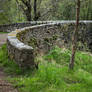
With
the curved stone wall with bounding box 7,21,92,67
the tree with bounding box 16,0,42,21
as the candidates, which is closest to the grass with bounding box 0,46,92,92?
the curved stone wall with bounding box 7,21,92,67

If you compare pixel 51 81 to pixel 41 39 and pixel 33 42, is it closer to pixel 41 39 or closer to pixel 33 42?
pixel 33 42

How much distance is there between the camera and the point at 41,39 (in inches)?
343

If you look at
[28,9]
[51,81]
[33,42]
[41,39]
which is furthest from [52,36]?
[28,9]

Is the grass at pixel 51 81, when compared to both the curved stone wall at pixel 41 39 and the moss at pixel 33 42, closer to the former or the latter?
the curved stone wall at pixel 41 39

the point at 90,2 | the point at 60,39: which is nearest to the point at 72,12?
the point at 90,2

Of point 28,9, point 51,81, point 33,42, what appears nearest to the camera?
point 51,81

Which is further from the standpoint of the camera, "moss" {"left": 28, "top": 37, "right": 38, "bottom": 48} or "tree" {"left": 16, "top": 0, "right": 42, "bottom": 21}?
"tree" {"left": 16, "top": 0, "right": 42, "bottom": 21}

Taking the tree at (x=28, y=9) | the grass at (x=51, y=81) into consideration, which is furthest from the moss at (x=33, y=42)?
the tree at (x=28, y=9)

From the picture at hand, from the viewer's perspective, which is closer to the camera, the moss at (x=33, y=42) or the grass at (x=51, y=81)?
the grass at (x=51, y=81)

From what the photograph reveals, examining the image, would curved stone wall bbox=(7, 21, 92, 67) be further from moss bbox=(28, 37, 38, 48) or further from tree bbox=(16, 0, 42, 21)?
tree bbox=(16, 0, 42, 21)

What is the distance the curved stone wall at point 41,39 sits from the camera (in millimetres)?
4844

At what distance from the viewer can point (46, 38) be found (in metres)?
9.02

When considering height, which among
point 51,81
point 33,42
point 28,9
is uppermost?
point 28,9

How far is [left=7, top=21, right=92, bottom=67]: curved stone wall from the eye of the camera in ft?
15.9
